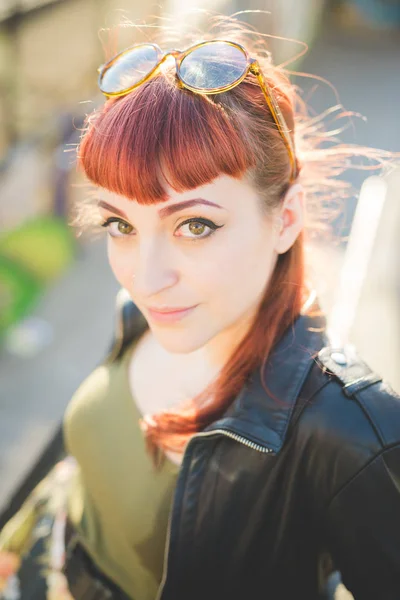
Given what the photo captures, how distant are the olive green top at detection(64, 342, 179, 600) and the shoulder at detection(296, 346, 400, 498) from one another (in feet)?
1.29

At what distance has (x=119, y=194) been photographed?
1.17 m

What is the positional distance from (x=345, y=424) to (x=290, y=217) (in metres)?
0.50

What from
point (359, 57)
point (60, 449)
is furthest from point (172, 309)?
point (359, 57)

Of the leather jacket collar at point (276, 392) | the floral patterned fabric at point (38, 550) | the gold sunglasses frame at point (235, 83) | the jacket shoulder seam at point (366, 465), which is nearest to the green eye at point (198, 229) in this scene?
the gold sunglasses frame at point (235, 83)

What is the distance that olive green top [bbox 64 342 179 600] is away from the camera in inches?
55.0

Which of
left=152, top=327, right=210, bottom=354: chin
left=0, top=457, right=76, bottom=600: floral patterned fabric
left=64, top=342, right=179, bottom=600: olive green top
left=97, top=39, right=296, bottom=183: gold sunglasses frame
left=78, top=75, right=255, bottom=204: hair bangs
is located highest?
left=97, top=39, right=296, bottom=183: gold sunglasses frame

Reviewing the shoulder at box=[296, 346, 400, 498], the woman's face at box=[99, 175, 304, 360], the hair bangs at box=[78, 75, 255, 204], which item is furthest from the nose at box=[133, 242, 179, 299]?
the shoulder at box=[296, 346, 400, 498]

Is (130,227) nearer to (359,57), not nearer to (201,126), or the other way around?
(201,126)

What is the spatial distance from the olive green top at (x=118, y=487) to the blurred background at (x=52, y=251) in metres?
1.20

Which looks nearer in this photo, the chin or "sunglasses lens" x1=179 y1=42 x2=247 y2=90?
"sunglasses lens" x1=179 y1=42 x2=247 y2=90

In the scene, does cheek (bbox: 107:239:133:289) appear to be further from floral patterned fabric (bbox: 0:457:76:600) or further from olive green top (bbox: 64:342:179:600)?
floral patterned fabric (bbox: 0:457:76:600)

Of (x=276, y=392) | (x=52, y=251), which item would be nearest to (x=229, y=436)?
(x=276, y=392)

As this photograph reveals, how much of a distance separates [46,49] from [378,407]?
4465 millimetres

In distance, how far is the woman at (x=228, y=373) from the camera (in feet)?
3.63
